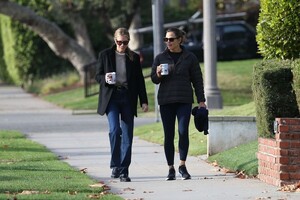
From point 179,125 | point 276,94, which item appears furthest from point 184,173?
point 276,94

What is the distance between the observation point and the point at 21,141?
1936cm

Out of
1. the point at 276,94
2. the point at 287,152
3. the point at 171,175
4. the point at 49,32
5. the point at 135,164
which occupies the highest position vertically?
the point at 49,32

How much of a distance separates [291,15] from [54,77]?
32542 millimetres

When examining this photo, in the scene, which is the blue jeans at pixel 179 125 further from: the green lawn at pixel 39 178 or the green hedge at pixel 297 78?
the green hedge at pixel 297 78

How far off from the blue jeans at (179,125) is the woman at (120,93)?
0.36 meters

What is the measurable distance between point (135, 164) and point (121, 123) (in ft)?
6.08

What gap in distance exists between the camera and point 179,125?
12.9 meters

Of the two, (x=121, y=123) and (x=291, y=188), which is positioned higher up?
(x=121, y=123)

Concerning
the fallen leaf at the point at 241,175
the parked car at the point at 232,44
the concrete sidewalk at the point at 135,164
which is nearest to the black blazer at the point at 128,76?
the concrete sidewalk at the point at 135,164

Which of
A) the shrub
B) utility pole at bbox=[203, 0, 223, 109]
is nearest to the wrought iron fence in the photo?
utility pole at bbox=[203, 0, 223, 109]

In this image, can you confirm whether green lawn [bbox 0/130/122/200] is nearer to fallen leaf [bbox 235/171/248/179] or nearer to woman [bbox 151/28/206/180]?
woman [bbox 151/28/206/180]

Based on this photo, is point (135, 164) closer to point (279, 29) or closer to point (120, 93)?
point (120, 93)

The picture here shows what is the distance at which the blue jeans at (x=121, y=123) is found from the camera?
13.0m

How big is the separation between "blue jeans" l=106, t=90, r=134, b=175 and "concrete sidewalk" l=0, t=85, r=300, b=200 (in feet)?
1.12
